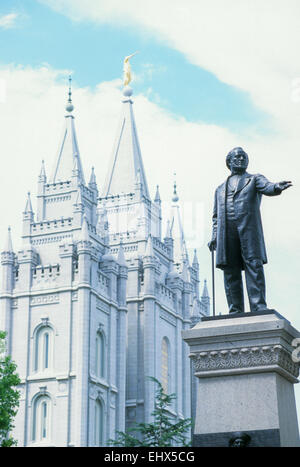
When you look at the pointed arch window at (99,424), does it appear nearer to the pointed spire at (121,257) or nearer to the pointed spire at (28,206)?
the pointed spire at (121,257)

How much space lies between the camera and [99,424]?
56.9 metres

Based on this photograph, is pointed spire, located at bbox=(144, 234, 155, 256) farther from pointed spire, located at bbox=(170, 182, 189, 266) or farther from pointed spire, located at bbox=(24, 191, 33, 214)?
pointed spire, located at bbox=(170, 182, 189, 266)

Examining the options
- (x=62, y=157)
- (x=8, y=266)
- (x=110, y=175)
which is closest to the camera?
(x=8, y=266)

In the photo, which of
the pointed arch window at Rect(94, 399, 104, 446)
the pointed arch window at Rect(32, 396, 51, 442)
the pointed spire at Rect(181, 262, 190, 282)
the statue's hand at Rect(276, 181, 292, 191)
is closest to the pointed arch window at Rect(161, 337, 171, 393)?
the pointed spire at Rect(181, 262, 190, 282)

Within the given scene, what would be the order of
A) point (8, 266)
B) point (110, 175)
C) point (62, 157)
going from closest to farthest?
point (8, 266), point (62, 157), point (110, 175)

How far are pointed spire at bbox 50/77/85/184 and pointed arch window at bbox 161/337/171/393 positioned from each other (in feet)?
39.2

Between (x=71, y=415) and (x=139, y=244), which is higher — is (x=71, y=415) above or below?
below

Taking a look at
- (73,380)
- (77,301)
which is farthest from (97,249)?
(73,380)

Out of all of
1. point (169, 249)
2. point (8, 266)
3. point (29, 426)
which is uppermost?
point (169, 249)

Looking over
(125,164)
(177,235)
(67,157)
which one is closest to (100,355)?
(67,157)

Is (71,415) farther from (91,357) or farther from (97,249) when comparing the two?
(97,249)

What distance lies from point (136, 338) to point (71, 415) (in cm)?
916

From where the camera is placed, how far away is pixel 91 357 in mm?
56062

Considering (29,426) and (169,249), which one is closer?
(29,426)
